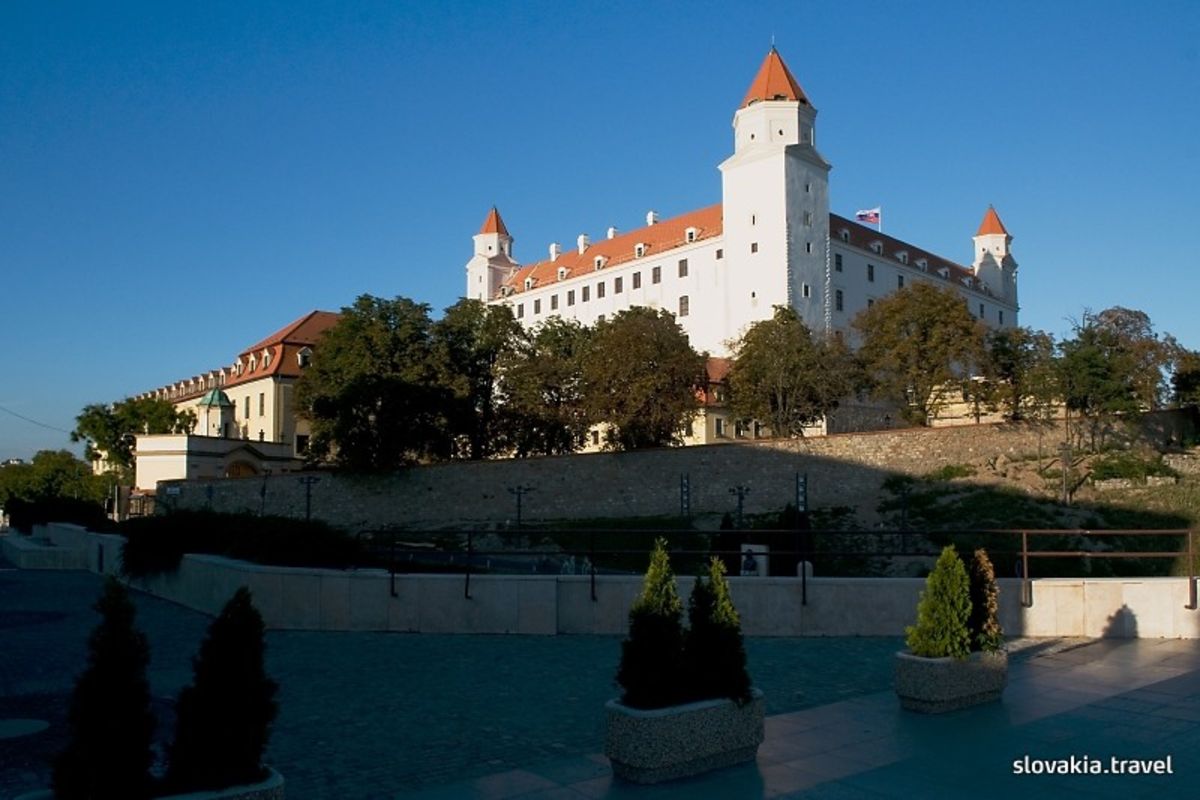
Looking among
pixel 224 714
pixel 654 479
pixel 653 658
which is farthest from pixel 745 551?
pixel 654 479

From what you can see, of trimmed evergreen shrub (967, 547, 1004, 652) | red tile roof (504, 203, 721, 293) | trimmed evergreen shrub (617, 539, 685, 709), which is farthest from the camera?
red tile roof (504, 203, 721, 293)

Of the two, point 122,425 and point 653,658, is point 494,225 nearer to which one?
point 122,425

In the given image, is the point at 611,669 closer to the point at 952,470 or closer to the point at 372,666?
the point at 372,666

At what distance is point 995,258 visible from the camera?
11306cm

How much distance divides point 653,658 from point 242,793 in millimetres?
2935

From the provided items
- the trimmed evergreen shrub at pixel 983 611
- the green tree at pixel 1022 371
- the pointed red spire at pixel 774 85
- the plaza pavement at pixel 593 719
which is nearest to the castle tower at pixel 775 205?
the pointed red spire at pixel 774 85

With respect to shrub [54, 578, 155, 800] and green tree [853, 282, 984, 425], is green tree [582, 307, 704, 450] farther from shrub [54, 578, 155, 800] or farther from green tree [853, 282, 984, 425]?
shrub [54, 578, 155, 800]

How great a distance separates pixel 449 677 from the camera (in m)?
11.0

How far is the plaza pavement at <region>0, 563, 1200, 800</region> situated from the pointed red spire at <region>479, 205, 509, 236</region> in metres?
103

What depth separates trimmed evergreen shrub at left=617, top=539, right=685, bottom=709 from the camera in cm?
702

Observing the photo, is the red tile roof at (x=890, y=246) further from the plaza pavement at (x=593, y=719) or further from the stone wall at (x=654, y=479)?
the plaza pavement at (x=593, y=719)

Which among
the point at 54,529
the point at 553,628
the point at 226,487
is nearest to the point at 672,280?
the point at 226,487

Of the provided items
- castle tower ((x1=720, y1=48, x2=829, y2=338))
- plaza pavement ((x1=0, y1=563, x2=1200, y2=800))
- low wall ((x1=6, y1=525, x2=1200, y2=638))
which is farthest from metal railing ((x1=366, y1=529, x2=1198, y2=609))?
castle tower ((x1=720, y1=48, x2=829, y2=338))

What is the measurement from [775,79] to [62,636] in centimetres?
7640
